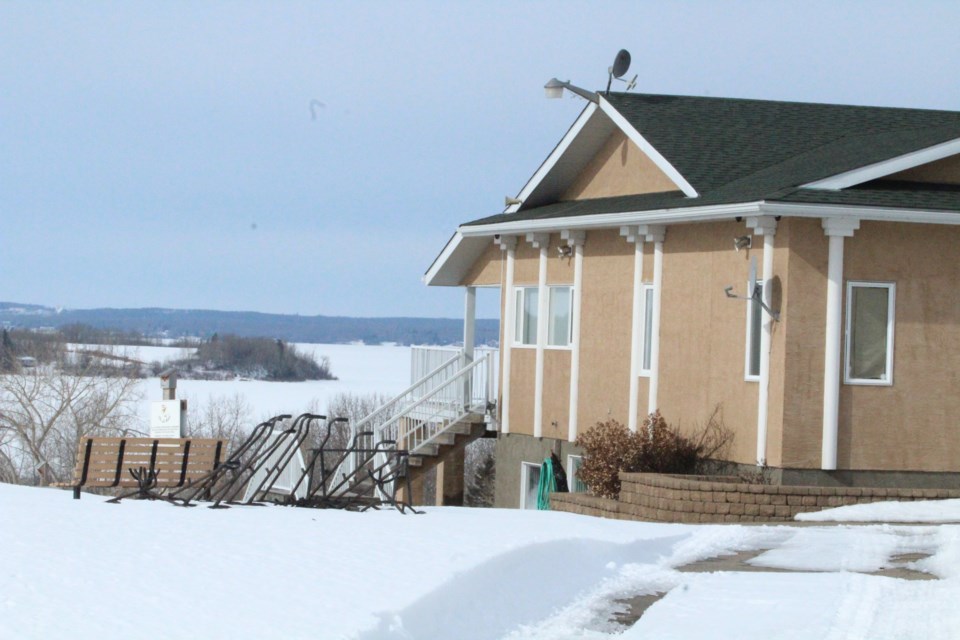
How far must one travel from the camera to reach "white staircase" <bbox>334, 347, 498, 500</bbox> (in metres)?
24.3

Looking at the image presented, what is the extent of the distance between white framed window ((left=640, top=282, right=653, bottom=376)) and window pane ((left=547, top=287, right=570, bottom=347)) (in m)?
2.28

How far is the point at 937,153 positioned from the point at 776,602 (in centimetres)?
926

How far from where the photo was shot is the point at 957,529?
1356 centimetres

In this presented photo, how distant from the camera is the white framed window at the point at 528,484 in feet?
75.3

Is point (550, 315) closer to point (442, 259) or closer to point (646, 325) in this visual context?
point (646, 325)

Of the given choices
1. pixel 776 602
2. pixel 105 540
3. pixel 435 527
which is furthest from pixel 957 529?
pixel 105 540

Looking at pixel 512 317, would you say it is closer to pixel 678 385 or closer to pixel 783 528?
pixel 678 385

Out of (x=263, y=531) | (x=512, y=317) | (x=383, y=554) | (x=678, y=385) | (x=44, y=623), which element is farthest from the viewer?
(x=512, y=317)

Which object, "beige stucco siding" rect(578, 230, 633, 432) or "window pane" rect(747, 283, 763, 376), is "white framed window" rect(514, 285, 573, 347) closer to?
"beige stucco siding" rect(578, 230, 633, 432)

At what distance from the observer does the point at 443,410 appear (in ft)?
81.3

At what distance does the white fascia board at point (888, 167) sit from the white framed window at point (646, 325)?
3.75 meters

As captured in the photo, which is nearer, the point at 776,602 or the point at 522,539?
the point at 776,602

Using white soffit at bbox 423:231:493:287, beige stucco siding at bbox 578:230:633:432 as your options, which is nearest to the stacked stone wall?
beige stucco siding at bbox 578:230:633:432

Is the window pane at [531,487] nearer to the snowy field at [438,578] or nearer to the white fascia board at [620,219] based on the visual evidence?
the white fascia board at [620,219]
